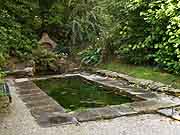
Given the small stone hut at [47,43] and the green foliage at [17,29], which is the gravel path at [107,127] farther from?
the small stone hut at [47,43]

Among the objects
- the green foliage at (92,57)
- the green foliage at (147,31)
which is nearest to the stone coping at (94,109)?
A: the green foliage at (147,31)

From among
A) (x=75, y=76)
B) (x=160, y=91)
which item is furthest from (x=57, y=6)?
(x=160, y=91)

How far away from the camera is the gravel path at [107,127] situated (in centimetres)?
492

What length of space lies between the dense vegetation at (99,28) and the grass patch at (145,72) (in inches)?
8.7

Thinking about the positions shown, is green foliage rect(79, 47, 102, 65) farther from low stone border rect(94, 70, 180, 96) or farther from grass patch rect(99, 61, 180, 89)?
low stone border rect(94, 70, 180, 96)

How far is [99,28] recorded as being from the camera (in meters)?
14.9

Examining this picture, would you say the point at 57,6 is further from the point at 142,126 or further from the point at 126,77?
the point at 142,126

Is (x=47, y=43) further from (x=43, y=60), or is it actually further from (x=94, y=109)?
Answer: (x=94, y=109)

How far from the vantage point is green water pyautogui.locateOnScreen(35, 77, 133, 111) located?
7141mm

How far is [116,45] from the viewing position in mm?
11898

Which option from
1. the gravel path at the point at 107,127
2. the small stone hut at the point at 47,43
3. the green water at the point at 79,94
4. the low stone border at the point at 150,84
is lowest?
the green water at the point at 79,94

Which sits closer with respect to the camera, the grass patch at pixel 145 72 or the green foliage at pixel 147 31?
the grass patch at pixel 145 72

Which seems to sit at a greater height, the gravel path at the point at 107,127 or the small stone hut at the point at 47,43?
the small stone hut at the point at 47,43

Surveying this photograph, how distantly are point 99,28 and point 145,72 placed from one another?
5.68 m
